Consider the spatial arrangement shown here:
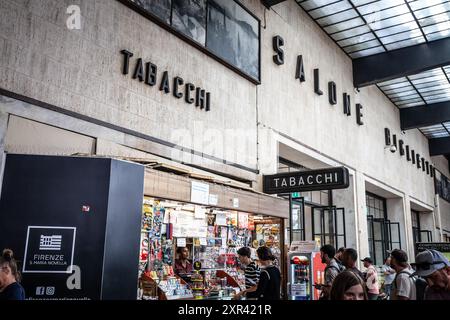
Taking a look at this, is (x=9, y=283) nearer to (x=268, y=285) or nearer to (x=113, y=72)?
(x=268, y=285)

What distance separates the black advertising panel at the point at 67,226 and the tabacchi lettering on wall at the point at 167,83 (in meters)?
2.44

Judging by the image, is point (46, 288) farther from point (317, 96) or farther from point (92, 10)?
point (317, 96)

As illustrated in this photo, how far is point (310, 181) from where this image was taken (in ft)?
27.6

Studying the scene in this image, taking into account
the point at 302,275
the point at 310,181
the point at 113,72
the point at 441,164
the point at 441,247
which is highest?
the point at 441,164

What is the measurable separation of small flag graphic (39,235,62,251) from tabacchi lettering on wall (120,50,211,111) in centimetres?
306

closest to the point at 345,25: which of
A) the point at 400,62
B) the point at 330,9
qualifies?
the point at 330,9

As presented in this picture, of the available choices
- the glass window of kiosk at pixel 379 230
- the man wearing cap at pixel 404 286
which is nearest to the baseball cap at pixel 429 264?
the man wearing cap at pixel 404 286

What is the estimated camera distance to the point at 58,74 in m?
5.46

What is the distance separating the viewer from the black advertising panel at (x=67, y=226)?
4.19m

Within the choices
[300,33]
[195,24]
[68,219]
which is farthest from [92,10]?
[300,33]

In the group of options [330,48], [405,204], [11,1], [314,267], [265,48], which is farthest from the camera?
[405,204]

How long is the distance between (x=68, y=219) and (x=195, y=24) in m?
4.99

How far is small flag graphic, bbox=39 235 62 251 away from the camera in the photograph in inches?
166

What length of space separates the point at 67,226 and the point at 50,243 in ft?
0.77
